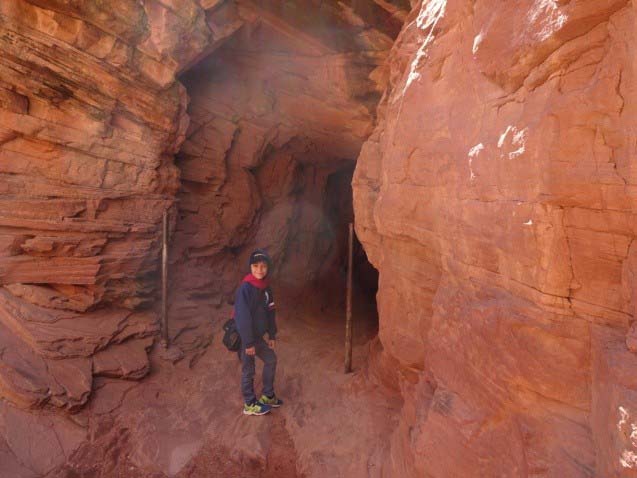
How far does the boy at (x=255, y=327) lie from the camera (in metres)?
5.29

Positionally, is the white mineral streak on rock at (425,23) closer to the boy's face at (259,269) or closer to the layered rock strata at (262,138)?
the boy's face at (259,269)

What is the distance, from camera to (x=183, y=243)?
8.66 metres

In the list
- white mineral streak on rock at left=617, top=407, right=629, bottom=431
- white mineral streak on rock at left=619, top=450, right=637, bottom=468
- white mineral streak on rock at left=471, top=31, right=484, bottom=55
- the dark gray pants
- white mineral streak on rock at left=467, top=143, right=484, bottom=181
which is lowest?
the dark gray pants

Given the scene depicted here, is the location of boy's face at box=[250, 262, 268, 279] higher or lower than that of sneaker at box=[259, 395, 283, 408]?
higher

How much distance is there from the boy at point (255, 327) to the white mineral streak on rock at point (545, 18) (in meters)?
3.74

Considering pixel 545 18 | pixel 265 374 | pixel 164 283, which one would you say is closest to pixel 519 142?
pixel 545 18

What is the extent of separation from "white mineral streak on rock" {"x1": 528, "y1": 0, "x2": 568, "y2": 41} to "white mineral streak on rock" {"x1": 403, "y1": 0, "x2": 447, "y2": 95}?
135 centimetres

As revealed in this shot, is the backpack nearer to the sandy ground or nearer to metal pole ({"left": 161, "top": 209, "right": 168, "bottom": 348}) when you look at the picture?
the sandy ground

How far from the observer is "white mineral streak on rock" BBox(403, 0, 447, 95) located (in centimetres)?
375

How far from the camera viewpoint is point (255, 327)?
5.54m

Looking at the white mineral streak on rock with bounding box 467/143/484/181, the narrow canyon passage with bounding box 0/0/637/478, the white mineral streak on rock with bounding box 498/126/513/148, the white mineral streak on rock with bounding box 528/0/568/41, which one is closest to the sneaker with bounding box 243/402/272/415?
the narrow canyon passage with bounding box 0/0/637/478

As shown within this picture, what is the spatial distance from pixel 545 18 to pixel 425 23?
201cm

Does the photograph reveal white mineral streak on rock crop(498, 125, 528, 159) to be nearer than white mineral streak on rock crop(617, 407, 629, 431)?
No

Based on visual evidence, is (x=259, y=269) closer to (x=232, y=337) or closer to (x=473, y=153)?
(x=232, y=337)
